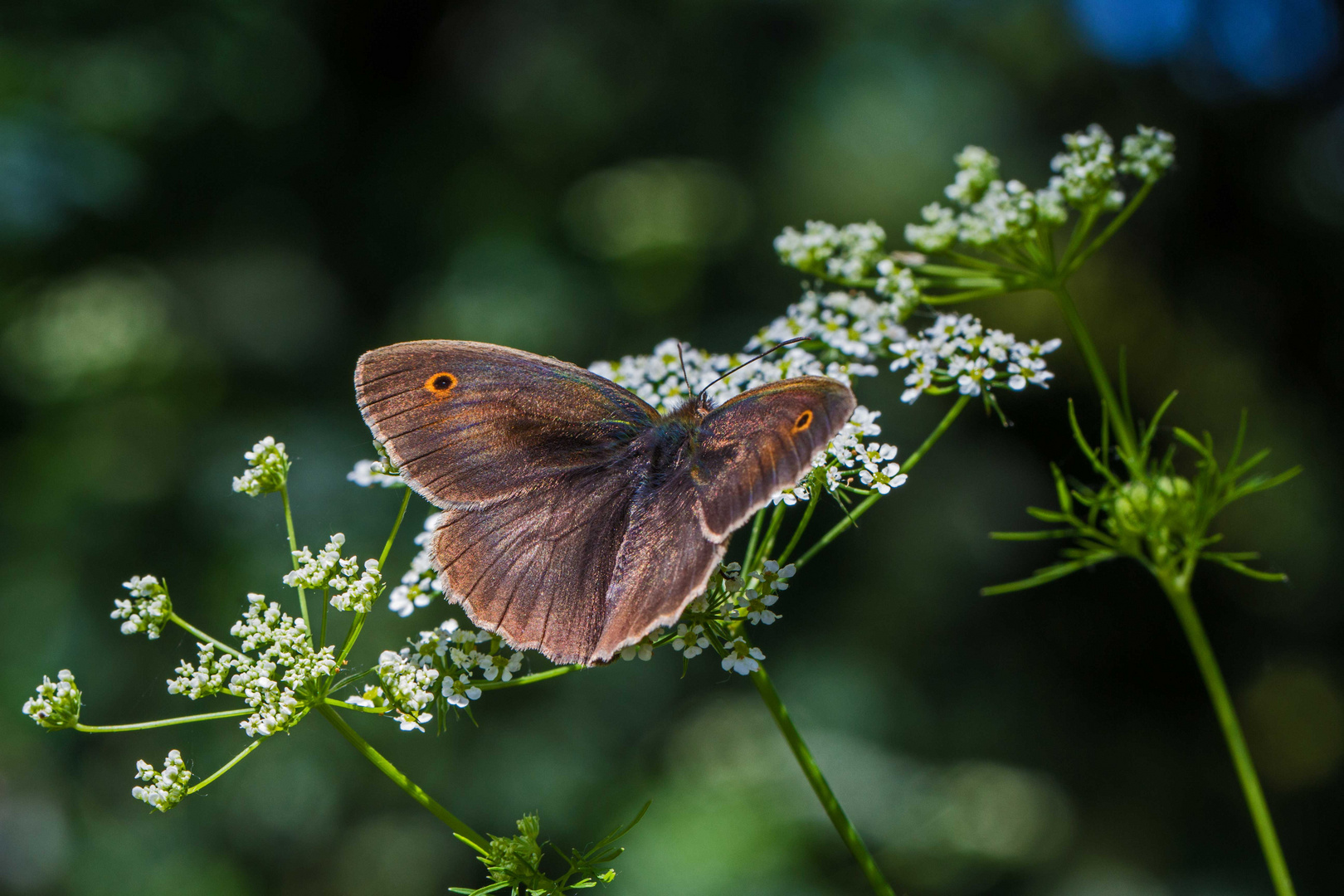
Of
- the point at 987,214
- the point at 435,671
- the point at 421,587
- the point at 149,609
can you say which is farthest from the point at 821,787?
the point at 987,214

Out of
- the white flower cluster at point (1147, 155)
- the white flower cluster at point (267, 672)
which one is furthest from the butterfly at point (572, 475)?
the white flower cluster at point (1147, 155)

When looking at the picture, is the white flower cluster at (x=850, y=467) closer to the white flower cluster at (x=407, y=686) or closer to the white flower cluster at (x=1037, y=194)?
the white flower cluster at (x=1037, y=194)

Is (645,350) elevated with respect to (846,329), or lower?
elevated

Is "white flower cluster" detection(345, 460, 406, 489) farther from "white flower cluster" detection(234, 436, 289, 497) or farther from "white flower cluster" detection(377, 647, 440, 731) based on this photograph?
"white flower cluster" detection(377, 647, 440, 731)

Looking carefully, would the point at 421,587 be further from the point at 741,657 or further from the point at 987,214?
the point at 987,214

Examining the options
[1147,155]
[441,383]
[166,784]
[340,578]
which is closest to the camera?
[166,784]

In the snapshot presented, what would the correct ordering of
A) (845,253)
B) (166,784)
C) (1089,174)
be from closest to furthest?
1. (166,784)
2. (1089,174)
3. (845,253)

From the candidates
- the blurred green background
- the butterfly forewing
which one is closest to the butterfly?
the butterfly forewing
